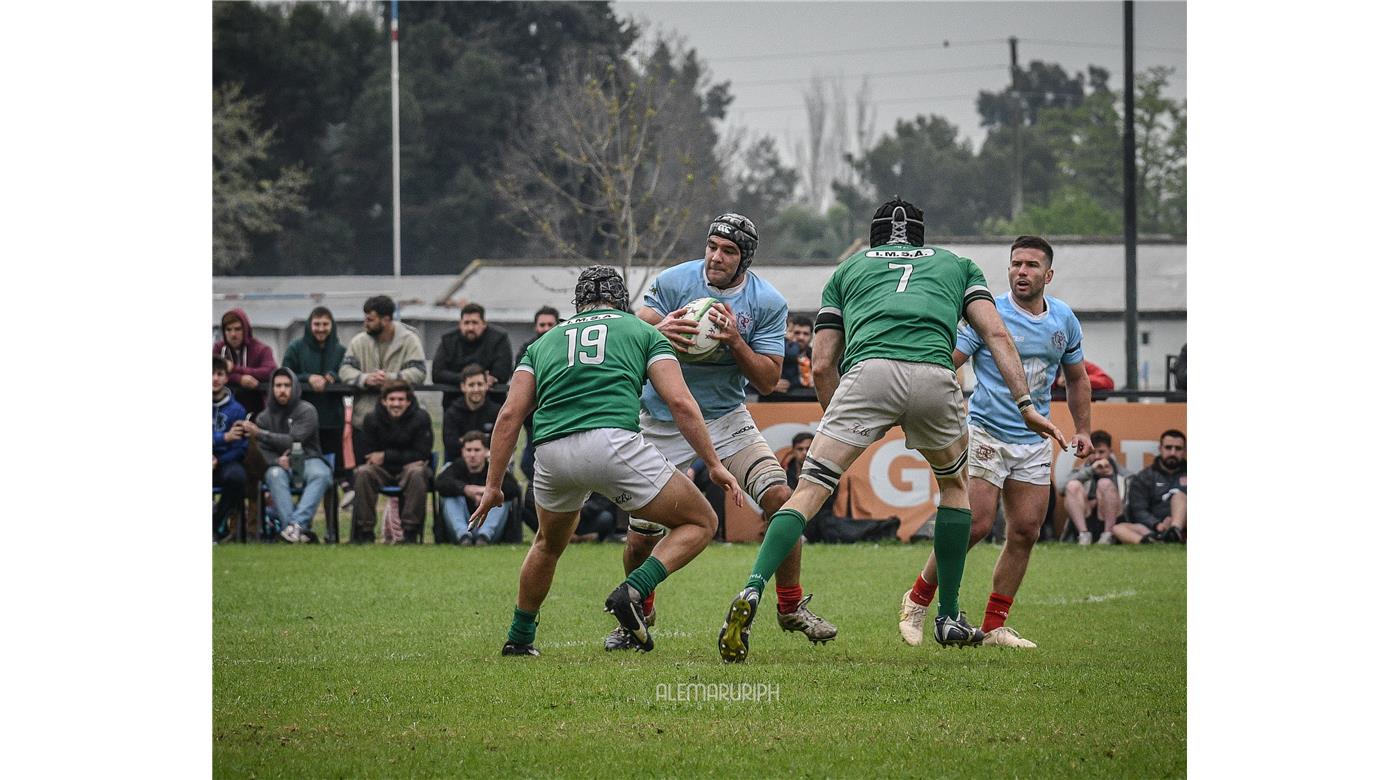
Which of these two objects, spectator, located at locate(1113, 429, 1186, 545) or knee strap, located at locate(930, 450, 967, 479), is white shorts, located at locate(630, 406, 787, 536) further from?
spectator, located at locate(1113, 429, 1186, 545)

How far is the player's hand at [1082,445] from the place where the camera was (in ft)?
Answer: 26.2

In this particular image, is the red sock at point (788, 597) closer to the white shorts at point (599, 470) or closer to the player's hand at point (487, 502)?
the white shorts at point (599, 470)

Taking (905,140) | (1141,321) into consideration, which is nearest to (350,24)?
(905,140)

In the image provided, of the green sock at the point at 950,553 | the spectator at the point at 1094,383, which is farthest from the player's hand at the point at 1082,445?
the spectator at the point at 1094,383

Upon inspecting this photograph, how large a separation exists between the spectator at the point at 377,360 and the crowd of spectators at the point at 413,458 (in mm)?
22

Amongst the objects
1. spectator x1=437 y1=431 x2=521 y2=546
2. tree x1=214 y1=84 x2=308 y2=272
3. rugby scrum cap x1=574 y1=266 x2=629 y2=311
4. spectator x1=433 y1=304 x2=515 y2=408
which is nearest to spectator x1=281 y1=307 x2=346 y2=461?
spectator x1=433 y1=304 x2=515 y2=408

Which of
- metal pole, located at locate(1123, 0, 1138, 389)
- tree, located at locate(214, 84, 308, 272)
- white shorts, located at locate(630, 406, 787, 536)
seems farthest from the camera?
tree, located at locate(214, 84, 308, 272)

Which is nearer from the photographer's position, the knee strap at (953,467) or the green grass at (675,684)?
the green grass at (675,684)

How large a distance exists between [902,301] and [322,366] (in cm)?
902

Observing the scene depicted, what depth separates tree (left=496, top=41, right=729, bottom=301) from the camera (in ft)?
106

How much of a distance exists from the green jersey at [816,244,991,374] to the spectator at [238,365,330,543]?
7975 millimetres

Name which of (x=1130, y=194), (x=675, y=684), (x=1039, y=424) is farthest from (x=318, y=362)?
(x=1130, y=194)

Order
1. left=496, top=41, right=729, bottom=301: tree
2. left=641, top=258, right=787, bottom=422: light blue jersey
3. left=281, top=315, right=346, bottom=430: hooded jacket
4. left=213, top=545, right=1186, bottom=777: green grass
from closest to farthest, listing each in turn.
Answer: left=213, top=545, right=1186, bottom=777: green grass
left=641, top=258, right=787, bottom=422: light blue jersey
left=281, top=315, right=346, bottom=430: hooded jacket
left=496, top=41, right=729, bottom=301: tree
